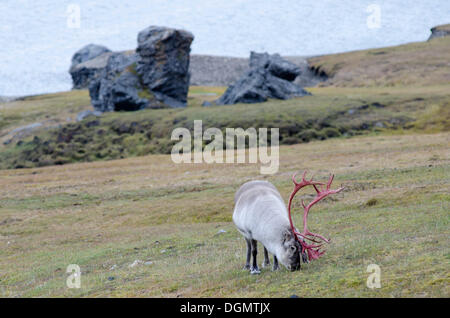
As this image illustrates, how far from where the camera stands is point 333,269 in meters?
11.9

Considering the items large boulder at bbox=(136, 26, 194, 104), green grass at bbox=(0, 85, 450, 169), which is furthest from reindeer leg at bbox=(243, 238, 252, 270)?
large boulder at bbox=(136, 26, 194, 104)

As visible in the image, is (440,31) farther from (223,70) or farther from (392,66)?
(223,70)

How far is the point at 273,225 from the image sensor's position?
11859 mm

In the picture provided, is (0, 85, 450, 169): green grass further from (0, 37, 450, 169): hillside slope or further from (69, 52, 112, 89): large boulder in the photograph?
(69, 52, 112, 89): large boulder

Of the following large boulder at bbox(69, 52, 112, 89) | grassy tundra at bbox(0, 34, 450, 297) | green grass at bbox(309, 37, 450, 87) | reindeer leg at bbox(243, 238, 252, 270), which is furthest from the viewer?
large boulder at bbox(69, 52, 112, 89)

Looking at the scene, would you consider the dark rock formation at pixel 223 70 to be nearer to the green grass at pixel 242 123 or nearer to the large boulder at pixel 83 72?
the large boulder at pixel 83 72

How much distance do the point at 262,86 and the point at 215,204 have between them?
212 feet

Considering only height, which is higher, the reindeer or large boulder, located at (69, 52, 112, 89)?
large boulder, located at (69, 52, 112, 89)

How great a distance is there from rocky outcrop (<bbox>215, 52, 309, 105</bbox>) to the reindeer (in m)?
74.6

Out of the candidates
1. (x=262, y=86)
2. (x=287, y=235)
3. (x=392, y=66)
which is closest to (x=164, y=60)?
(x=262, y=86)

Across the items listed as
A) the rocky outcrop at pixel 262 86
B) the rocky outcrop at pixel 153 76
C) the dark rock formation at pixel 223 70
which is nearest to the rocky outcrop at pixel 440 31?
the dark rock formation at pixel 223 70

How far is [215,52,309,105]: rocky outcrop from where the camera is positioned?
289ft

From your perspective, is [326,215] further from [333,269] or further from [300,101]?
[300,101]
